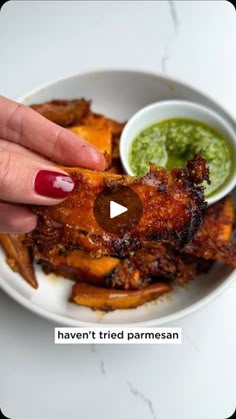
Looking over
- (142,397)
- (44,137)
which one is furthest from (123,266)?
(44,137)

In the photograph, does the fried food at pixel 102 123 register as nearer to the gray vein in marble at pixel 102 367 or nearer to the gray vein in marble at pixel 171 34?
the gray vein in marble at pixel 171 34

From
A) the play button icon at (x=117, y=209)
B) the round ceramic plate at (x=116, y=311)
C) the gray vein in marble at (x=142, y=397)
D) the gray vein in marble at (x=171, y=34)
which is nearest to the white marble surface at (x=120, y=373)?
the gray vein in marble at (x=142, y=397)

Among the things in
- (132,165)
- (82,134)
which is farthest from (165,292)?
(82,134)

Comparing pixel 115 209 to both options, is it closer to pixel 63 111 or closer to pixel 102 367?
pixel 102 367

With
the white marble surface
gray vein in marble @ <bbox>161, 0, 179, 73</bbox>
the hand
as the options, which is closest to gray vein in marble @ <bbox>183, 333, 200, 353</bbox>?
the white marble surface

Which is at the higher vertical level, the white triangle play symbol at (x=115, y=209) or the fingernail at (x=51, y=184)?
the fingernail at (x=51, y=184)
